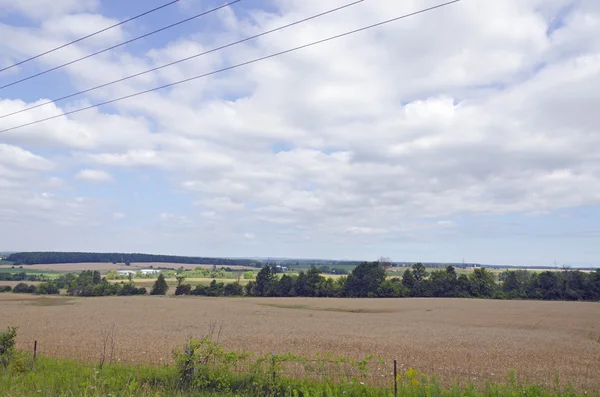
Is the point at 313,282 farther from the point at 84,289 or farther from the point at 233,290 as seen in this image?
the point at 84,289

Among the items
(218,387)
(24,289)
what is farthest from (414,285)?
(218,387)

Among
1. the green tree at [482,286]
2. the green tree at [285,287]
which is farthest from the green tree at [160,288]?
the green tree at [482,286]

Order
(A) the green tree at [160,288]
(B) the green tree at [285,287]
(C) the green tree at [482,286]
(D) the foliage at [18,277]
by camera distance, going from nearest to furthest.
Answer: (C) the green tree at [482,286] < (B) the green tree at [285,287] < (A) the green tree at [160,288] < (D) the foliage at [18,277]

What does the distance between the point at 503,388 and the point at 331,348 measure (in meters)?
17.6

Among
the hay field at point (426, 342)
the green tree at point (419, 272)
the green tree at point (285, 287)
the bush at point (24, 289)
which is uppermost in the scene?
the green tree at point (419, 272)

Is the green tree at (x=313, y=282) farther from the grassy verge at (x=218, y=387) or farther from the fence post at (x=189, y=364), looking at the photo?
the fence post at (x=189, y=364)

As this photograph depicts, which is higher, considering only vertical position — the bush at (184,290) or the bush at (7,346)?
the bush at (7,346)

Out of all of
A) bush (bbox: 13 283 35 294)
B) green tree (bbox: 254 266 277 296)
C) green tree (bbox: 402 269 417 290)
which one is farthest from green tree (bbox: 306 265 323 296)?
bush (bbox: 13 283 35 294)

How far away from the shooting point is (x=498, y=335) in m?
37.0

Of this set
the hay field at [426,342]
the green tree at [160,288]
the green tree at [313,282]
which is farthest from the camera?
the green tree at [160,288]

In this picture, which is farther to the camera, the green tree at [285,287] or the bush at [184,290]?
the bush at [184,290]

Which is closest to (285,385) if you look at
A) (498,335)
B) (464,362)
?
(464,362)

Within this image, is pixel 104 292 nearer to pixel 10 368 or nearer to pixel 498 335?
pixel 498 335

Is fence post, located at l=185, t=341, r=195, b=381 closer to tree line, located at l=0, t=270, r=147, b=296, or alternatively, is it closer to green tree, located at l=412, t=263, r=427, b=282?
green tree, located at l=412, t=263, r=427, b=282
